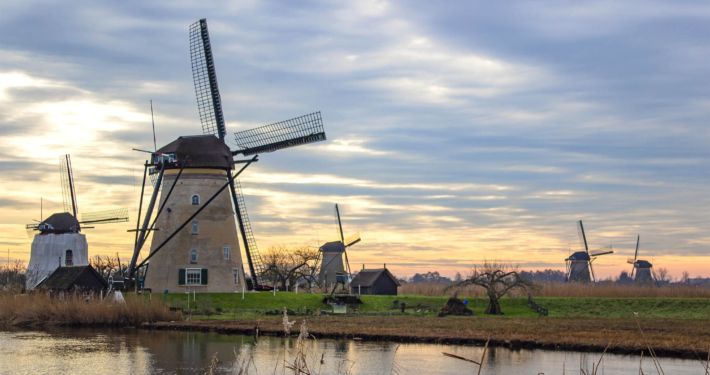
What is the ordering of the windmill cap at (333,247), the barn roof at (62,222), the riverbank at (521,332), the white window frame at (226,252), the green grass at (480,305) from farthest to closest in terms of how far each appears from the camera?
the windmill cap at (333,247), the barn roof at (62,222), the white window frame at (226,252), the green grass at (480,305), the riverbank at (521,332)

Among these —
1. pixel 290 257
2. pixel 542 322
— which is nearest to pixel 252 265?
pixel 542 322

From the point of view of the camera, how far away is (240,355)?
66.2ft

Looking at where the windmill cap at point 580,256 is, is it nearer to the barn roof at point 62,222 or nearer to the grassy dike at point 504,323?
the grassy dike at point 504,323

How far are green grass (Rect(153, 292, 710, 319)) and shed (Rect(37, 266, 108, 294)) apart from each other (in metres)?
4.66

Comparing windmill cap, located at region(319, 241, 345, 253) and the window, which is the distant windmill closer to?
windmill cap, located at region(319, 241, 345, 253)

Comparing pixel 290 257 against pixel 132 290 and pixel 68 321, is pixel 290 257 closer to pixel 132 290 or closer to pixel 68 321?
pixel 132 290

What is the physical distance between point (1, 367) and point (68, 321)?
581 inches

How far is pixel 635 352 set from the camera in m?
21.1

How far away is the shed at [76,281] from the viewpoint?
37.8 metres

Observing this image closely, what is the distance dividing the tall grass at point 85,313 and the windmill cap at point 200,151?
8.51 m

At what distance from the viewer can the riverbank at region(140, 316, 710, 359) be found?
69.7 ft

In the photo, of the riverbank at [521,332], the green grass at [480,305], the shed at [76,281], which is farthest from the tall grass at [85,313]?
the shed at [76,281]

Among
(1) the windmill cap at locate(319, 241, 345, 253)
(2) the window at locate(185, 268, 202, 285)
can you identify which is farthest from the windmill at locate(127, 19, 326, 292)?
(1) the windmill cap at locate(319, 241, 345, 253)

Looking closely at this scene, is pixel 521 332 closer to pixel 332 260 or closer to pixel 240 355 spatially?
pixel 240 355
